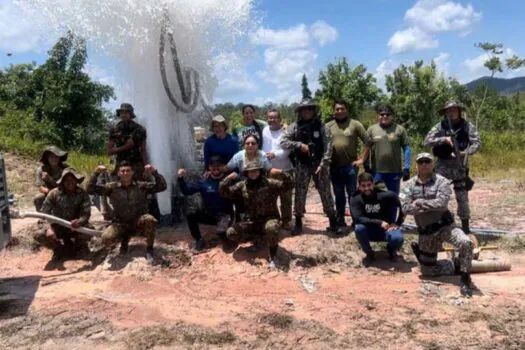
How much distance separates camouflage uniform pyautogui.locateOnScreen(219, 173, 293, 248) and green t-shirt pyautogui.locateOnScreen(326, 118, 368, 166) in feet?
3.21

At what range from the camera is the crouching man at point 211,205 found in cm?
669

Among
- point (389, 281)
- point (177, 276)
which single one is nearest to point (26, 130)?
point (177, 276)

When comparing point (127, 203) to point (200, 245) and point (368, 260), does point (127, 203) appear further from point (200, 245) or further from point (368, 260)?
point (368, 260)

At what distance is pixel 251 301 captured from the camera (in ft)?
17.4

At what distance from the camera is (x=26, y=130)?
19.2 meters

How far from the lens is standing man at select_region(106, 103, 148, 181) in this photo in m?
6.95

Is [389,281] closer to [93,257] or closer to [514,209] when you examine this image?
[93,257]

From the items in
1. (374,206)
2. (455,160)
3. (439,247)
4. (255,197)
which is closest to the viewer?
(439,247)

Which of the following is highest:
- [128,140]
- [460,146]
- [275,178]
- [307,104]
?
[307,104]

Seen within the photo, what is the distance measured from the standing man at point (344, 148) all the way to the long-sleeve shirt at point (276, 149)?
623 mm

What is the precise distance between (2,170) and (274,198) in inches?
119

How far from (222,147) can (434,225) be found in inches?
111

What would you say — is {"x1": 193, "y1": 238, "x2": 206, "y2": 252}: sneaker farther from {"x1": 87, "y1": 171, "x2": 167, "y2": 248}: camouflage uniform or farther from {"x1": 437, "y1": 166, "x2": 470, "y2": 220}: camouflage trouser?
{"x1": 437, "y1": 166, "x2": 470, "y2": 220}: camouflage trouser

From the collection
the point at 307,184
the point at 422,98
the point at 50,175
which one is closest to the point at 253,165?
the point at 307,184
